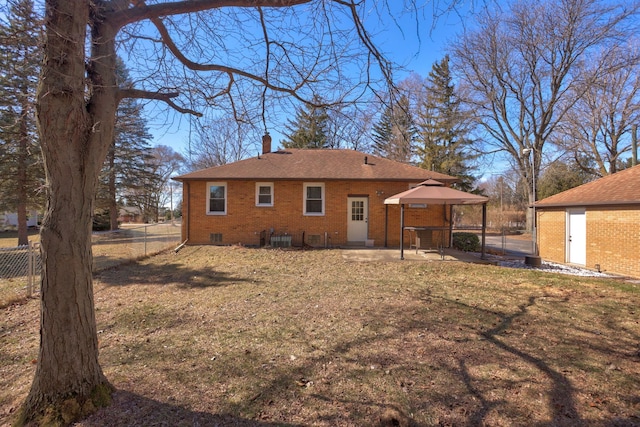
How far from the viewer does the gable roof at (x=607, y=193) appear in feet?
34.0

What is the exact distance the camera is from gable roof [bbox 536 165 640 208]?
10.4m

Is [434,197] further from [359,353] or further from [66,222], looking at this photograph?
[66,222]

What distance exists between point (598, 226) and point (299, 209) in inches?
460

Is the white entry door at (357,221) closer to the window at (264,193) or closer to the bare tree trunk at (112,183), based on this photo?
the window at (264,193)

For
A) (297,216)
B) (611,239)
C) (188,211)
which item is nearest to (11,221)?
(188,211)

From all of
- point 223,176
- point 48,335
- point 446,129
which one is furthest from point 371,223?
point 446,129

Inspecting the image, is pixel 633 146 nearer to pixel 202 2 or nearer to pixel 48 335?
pixel 202 2

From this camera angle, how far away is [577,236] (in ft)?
40.4

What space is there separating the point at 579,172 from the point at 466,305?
35.9m

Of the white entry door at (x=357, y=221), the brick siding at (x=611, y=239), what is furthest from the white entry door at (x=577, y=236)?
the white entry door at (x=357, y=221)

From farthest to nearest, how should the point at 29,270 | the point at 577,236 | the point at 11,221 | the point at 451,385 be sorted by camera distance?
the point at 11,221, the point at 577,236, the point at 29,270, the point at 451,385

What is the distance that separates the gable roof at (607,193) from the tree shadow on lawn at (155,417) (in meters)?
13.2

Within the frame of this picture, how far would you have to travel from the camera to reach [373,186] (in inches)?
557

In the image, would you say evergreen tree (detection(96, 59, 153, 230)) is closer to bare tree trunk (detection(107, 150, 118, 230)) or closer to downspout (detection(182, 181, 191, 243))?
bare tree trunk (detection(107, 150, 118, 230))
